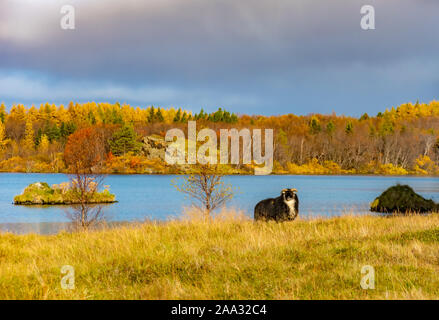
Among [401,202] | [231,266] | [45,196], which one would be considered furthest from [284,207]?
[45,196]

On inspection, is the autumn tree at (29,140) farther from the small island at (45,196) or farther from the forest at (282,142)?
the small island at (45,196)

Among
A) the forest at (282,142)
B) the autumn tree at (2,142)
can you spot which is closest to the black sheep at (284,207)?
the forest at (282,142)

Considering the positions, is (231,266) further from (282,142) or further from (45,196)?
(282,142)

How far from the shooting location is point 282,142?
131000 mm

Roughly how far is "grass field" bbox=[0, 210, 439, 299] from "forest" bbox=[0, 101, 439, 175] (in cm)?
8649

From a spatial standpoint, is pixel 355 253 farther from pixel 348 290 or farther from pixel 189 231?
pixel 189 231

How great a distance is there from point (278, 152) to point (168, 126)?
38.1m

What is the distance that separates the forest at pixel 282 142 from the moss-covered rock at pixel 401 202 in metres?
63.6

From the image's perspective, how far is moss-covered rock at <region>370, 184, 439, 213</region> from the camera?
3170 cm

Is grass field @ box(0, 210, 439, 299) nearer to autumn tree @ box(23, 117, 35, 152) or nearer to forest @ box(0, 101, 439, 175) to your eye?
forest @ box(0, 101, 439, 175)

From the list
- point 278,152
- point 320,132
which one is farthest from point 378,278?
point 320,132

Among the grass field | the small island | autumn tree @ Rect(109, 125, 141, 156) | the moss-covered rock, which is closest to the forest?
autumn tree @ Rect(109, 125, 141, 156)

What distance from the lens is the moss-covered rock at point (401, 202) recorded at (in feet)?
104

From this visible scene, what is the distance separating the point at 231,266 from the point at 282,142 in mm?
125229
